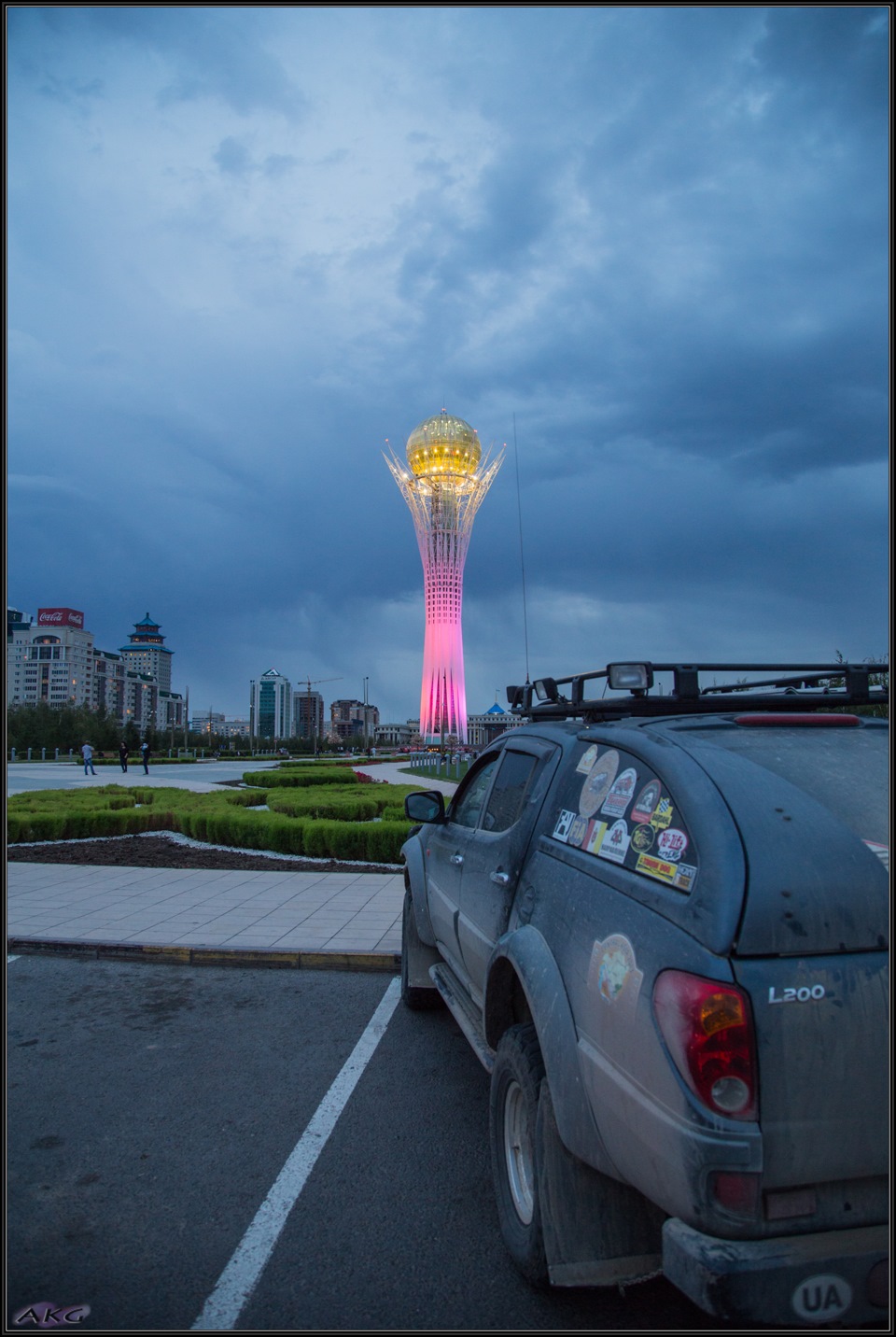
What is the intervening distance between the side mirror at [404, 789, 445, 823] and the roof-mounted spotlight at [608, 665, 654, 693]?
1.76 metres

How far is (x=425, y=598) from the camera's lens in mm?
60094

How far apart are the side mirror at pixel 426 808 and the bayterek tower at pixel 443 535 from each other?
160ft

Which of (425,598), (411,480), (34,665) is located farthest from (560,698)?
(34,665)

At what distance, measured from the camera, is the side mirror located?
15.2 feet

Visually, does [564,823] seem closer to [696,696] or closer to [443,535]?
[696,696]

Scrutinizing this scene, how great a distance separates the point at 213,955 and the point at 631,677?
209 inches

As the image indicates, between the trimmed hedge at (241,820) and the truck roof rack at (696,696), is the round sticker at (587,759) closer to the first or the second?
the truck roof rack at (696,696)

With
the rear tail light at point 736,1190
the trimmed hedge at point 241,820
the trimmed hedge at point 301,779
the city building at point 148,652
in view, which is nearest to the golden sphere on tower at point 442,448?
the trimmed hedge at point 301,779

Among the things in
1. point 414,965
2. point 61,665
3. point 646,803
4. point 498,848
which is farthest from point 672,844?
point 61,665

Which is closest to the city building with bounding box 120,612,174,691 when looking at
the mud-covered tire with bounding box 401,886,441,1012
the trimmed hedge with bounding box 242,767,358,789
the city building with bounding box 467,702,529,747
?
the city building with bounding box 467,702,529,747

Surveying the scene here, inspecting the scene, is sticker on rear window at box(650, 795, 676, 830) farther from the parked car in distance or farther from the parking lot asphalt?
the parking lot asphalt

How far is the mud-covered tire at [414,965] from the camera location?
536 cm

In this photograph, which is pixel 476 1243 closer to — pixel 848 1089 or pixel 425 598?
pixel 848 1089

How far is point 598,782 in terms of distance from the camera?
2.89 metres
